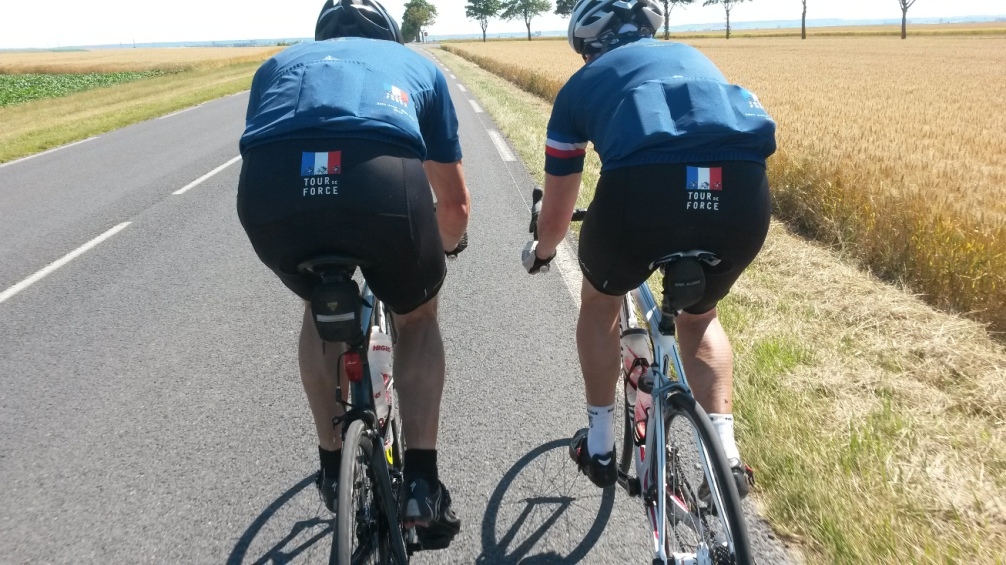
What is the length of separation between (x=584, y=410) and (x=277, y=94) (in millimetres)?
2074

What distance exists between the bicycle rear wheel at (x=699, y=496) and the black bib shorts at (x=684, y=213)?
0.42 metres

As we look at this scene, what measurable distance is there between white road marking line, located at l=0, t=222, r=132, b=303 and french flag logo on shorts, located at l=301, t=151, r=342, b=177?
444 cm

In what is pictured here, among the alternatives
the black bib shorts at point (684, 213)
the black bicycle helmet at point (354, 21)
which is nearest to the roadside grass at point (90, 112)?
the black bicycle helmet at point (354, 21)

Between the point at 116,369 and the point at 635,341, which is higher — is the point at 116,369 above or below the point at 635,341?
below

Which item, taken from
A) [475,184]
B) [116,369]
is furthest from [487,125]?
[116,369]

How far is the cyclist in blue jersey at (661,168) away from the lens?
5.96 feet

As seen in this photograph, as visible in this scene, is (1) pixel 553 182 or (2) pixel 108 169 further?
(2) pixel 108 169

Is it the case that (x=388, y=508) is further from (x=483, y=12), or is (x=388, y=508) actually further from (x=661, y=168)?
(x=483, y=12)

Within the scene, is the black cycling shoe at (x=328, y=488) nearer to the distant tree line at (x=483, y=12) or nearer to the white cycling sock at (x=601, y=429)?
the white cycling sock at (x=601, y=429)

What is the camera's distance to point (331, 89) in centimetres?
174

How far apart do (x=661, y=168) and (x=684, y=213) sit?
0.44ft

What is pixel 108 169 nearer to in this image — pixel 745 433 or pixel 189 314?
pixel 189 314

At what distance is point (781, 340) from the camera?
3.65 meters

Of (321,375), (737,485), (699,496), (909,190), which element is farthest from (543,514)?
(909,190)
